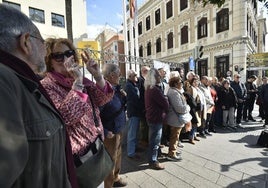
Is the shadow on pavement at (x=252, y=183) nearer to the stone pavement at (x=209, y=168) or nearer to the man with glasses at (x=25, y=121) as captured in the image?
the stone pavement at (x=209, y=168)

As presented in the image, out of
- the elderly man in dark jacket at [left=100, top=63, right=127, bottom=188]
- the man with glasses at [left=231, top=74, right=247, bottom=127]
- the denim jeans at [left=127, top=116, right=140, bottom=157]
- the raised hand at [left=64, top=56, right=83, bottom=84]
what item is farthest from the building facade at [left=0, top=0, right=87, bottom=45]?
the raised hand at [left=64, top=56, right=83, bottom=84]

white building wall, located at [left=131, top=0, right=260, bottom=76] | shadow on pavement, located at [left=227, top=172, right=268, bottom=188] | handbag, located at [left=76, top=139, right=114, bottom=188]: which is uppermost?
white building wall, located at [left=131, top=0, right=260, bottom=76]

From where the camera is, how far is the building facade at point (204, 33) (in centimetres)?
1773

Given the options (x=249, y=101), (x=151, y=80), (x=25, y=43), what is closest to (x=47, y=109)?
(x=25, y=43)

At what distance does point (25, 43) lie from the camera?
1139 mm

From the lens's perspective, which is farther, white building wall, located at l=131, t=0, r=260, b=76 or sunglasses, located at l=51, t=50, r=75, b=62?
white building wall, located at l=131, t=0, r=260, b=76

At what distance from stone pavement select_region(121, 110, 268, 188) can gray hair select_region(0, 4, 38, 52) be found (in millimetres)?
3250

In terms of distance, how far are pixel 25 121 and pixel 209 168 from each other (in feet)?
13.5

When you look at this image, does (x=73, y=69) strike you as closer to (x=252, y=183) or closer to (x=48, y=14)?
(x=252, y=183)

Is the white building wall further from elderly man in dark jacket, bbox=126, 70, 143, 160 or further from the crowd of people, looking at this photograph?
the crowd of people

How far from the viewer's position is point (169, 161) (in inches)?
186

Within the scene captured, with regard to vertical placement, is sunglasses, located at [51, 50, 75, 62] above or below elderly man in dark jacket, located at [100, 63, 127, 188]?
above

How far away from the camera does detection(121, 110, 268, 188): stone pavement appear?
378 cm

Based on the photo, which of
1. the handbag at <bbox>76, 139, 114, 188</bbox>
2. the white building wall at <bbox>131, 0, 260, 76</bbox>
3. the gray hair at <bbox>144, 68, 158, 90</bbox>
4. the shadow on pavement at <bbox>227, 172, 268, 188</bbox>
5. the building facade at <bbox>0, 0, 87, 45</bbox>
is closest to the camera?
the handbag at <bbox>76, 139, 114, 188</bbox>
